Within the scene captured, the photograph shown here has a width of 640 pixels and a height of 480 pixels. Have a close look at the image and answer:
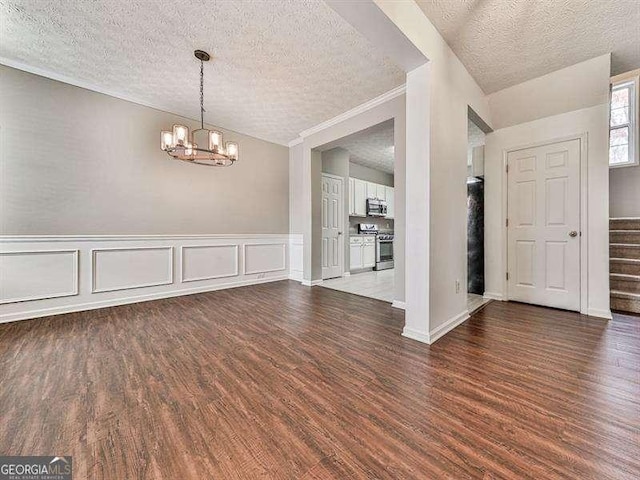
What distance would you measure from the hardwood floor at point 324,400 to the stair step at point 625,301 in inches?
22.3

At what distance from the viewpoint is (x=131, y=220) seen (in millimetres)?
3553

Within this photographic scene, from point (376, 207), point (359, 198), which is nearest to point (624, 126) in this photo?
point (376, 207)

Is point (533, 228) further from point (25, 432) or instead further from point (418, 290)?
point (25, 432)

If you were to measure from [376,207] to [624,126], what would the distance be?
427 cm

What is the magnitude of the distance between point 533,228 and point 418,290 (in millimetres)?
2316

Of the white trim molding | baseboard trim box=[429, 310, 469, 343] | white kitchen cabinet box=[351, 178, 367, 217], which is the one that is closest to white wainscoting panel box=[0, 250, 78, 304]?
the white trim molding

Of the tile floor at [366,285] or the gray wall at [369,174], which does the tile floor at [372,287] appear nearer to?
the tile floor at [366,285]

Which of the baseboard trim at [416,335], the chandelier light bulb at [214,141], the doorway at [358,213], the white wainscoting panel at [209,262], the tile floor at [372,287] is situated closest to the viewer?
the baseboard trim at [416,335]

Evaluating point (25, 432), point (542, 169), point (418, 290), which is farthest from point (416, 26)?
point (25, 432)

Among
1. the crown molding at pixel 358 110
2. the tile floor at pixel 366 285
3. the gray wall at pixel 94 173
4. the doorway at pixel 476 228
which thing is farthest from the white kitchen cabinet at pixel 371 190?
the gray wall at pixel 94 173

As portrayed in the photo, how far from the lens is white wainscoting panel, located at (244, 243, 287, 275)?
15.8ft

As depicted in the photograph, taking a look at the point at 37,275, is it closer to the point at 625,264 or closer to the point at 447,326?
the point at 447,326

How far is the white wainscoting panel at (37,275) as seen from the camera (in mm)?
2746

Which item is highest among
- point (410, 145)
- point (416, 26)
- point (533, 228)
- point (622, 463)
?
point (416, 26)
